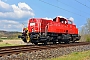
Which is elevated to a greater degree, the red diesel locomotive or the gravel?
the red diesel locomotive

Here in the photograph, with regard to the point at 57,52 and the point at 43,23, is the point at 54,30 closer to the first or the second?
the point at 43,23

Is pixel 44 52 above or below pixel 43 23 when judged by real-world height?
below

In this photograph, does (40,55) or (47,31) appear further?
(47,31)

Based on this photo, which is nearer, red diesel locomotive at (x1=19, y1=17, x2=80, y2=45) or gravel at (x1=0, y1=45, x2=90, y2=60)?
gravel at (x1=0, y1=45, x2=90, y2=60)

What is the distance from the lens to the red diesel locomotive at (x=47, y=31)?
57.5 ft

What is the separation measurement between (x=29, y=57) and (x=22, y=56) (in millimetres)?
512

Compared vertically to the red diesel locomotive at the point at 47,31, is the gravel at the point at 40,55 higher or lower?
lower

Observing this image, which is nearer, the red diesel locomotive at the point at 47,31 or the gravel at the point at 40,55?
the gravel at the point at 40,55

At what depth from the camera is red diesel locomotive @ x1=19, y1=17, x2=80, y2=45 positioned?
1751cm

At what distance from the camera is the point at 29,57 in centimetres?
1102

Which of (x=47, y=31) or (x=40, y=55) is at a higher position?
(x=47, y=31)

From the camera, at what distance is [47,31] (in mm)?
18672

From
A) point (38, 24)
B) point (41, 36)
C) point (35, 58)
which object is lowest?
point (35, 58)

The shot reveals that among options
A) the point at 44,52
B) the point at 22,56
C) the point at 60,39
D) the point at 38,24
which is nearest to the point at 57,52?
the point at 44,52
